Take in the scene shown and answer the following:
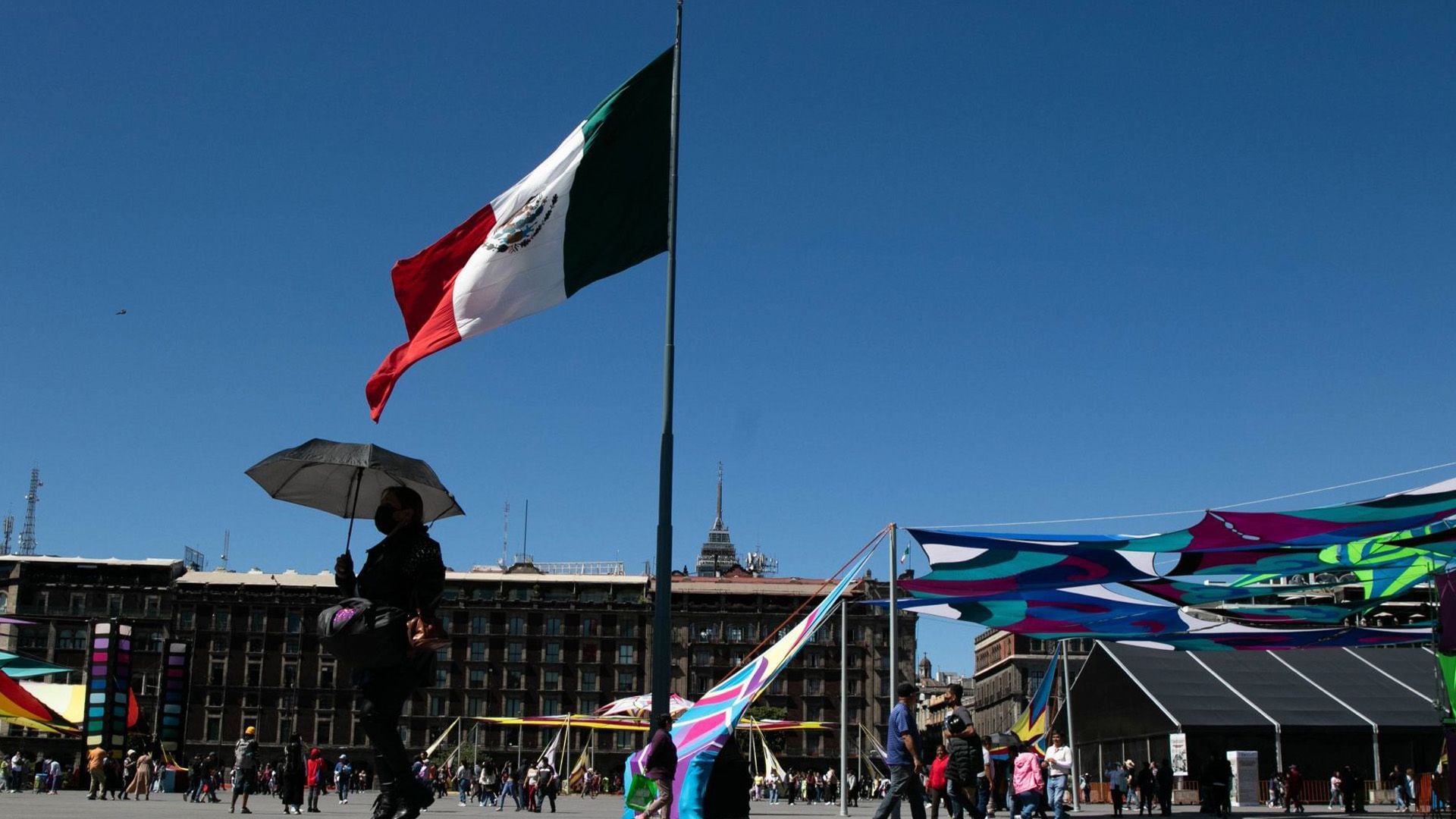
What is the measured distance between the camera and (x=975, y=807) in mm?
14188

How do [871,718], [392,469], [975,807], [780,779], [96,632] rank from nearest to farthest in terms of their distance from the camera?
[392,469]
[975,807]
[96,632]
[780,779]
[871,718]

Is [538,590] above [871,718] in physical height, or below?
above

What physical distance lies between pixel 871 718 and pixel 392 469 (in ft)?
299

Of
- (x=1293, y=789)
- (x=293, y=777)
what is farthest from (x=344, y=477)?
(x=1293, y=789)

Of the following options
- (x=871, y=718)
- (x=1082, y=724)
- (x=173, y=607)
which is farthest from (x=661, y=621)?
(x=173, y=607)

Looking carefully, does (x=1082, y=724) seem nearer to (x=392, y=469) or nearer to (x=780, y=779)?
(x=780, y=779)

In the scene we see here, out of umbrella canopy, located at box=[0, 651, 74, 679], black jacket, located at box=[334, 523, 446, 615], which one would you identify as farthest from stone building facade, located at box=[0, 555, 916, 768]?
black jacket, located at box=[334, 523, 446, 615]

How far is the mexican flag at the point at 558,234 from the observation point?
41.7ft

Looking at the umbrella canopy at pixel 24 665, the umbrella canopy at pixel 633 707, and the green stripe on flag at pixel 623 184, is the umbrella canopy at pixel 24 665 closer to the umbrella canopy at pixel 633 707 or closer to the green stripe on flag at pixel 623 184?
the umbrella canopy at pixel 633 707

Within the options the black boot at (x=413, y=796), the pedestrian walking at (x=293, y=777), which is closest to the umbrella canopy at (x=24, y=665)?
the pedestrian walking at (x=293, y=777)

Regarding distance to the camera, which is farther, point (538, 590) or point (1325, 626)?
point (538, 590)

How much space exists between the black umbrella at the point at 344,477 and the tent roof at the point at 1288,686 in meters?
33.6

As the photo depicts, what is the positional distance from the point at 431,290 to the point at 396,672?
6474 millimetres

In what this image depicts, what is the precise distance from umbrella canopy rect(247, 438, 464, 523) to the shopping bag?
4686 millimetres
